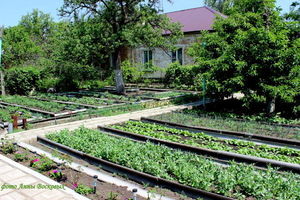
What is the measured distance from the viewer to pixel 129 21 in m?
16.4

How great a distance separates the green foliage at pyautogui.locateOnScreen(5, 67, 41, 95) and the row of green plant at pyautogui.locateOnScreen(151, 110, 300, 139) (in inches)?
466

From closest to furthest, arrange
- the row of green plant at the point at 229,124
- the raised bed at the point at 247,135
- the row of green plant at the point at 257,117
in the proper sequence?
the raised bed at the point at 247,135, the row of green plant at the point at 229,124, the row of green plant at the point at 257,117

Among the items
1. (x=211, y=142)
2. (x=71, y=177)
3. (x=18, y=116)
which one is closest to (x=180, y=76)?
(x=18, y=116)

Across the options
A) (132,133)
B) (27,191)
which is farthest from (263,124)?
(27,191)

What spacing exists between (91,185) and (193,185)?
1.74 meters

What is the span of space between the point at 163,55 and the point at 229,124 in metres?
16.0

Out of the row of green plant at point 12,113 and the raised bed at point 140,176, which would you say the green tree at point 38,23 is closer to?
the row of green plant at point 12,113

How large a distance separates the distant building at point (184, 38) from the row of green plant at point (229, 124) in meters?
11.0

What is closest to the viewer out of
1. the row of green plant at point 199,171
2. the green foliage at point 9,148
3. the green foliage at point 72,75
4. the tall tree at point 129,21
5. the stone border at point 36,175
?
the row of green plant at point 199,171

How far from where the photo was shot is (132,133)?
8.05m

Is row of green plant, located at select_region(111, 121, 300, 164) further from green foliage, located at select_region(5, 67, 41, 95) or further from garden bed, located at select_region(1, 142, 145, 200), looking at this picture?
green foliage, located at select_region(5, 67, 41, 95)

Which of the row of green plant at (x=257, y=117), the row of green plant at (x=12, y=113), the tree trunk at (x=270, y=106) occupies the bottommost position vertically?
the row of green plant at (x=257, y=117)

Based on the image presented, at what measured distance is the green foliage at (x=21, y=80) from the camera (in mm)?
18438

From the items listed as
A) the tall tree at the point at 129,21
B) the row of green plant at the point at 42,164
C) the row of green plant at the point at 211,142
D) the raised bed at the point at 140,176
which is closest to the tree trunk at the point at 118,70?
the tall tree at the point at 129,21
